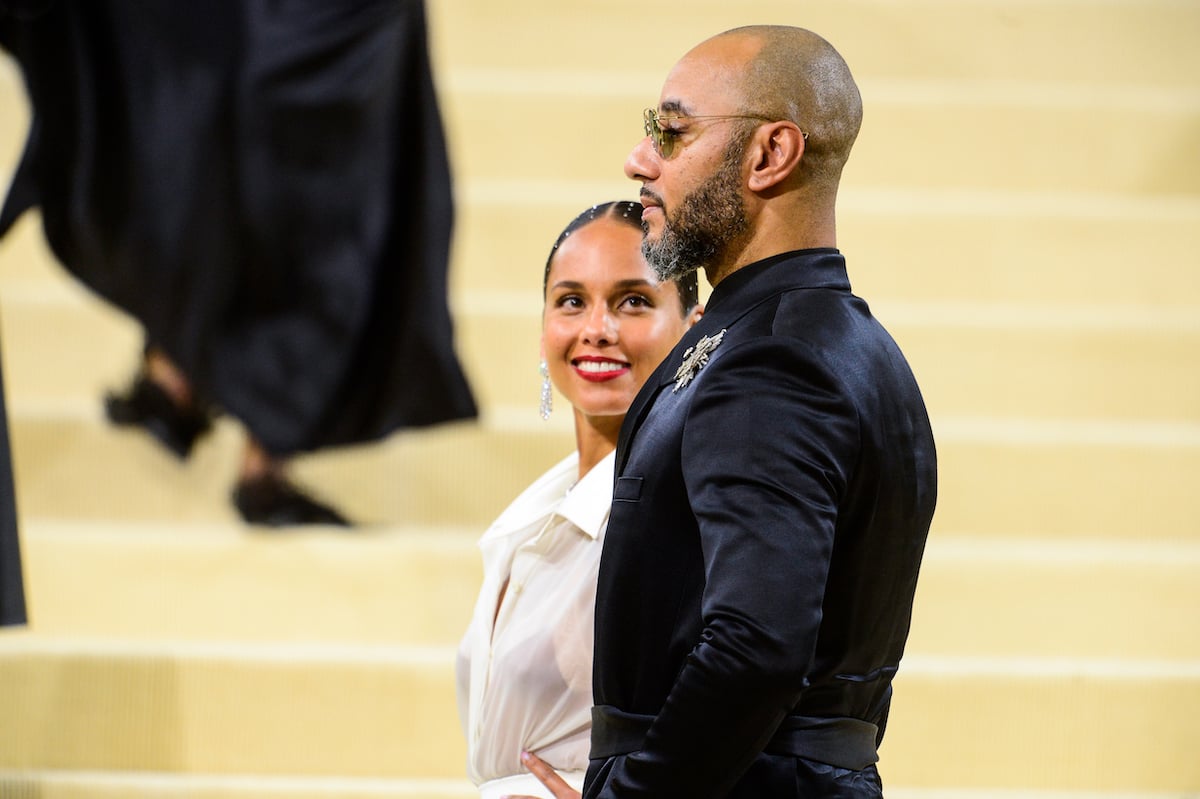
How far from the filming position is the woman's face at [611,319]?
1.76m

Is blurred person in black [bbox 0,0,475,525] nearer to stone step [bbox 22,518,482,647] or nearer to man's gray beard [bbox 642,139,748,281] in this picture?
stone step [bbox 22,518,482,647]

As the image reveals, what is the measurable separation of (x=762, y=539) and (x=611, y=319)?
0.73m

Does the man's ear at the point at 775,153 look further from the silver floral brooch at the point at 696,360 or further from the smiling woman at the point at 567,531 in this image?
the smiling woman at the point at 567,531

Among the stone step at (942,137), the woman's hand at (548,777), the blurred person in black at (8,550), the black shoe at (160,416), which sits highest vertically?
the stone step at (942,137)

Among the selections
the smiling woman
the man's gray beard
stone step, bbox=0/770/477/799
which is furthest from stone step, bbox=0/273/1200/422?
the man's gray beard

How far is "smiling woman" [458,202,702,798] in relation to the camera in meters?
1.68

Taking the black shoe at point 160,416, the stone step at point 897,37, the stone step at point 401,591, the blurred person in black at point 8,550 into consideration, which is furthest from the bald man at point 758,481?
the stone step at point 897,37

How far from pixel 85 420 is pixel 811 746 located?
3037 mm

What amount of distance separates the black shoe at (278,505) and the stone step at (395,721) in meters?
0.53

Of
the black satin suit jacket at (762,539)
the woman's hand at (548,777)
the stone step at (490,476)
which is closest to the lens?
the black satin suit jacket at (762,539)

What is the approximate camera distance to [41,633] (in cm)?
333

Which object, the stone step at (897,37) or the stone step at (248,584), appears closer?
the stone step at (248,584)

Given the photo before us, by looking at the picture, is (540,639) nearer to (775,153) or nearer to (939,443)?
(775,153)

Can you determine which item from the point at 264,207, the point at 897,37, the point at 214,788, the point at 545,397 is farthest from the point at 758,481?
the point at 897,37
